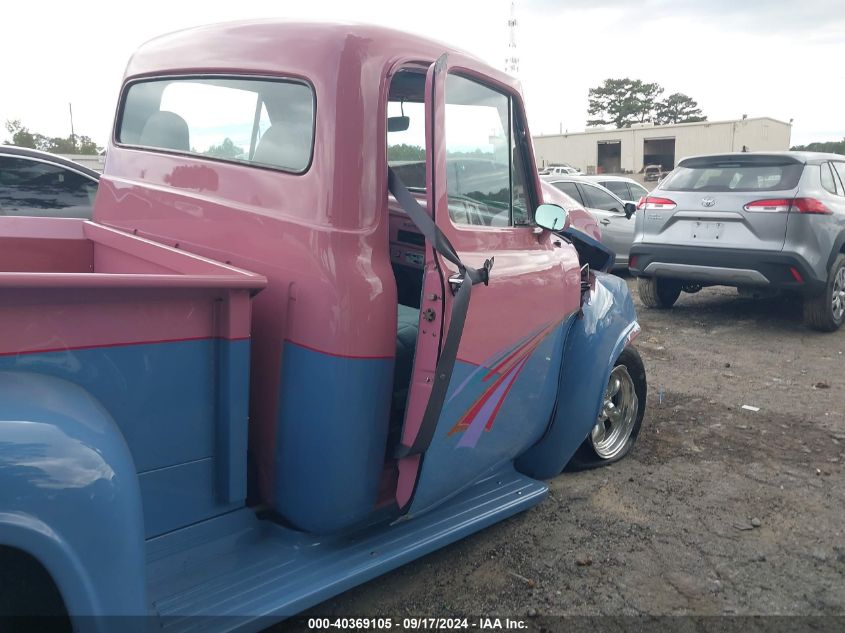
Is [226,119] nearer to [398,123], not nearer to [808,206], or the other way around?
[398,123]

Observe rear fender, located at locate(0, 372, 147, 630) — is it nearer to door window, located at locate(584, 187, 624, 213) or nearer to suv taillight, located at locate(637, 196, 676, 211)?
suv taillight, located at locate(637, 196, 676, 211)

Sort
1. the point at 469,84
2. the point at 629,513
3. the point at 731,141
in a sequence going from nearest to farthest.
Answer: the point at 469,84 → the point at 629,513 → the point at 731,141

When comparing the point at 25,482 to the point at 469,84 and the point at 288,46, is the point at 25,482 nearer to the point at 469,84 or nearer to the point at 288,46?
the point at 288,46

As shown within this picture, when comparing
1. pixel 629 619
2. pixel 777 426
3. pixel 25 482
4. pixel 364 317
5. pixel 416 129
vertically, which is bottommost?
pixel 629 619

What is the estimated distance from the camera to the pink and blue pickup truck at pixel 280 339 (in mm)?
1620

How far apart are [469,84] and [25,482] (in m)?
2.08

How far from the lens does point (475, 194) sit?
2801mm

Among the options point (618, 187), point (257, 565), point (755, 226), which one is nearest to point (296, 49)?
point (257, 565)

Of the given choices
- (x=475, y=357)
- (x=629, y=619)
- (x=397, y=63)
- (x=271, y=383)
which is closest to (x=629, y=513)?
(x=629, y=619)

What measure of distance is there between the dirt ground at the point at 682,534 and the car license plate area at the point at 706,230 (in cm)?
216

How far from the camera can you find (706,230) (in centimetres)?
704

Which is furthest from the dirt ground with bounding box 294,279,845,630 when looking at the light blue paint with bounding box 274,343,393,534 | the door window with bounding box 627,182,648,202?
the door window with bounding box 627,182,648,202

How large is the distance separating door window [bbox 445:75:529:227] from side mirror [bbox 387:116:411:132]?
201 millimetres

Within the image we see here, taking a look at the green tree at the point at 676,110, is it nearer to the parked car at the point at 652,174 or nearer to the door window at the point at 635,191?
the parked car at the point at 652,174
